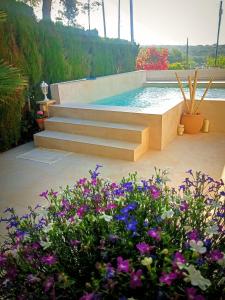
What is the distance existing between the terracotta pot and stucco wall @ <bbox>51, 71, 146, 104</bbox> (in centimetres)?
304

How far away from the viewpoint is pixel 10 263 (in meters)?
1.19

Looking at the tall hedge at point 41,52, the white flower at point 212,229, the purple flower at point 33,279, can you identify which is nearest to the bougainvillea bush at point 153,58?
the tall hedge at point 41,52

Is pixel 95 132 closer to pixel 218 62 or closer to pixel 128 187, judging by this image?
pixel 128 187

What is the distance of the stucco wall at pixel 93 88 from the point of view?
20.3ft

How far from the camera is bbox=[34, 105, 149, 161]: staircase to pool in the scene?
4.50m

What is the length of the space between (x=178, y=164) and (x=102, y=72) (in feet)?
20.0

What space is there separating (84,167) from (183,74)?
982 centimetres

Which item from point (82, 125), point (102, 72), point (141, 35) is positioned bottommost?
point (82, 125)

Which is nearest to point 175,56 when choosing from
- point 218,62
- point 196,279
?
point 218,62

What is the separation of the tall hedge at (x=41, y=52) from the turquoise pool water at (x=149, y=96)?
1175mm

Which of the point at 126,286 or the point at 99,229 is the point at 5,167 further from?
the point at 126,286

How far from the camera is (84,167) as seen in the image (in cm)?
411

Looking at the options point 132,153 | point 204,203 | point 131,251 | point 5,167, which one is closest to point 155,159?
point 132,153

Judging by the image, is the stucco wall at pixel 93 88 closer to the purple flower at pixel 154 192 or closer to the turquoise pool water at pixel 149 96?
the turquoise pool water at pixel 149 96
